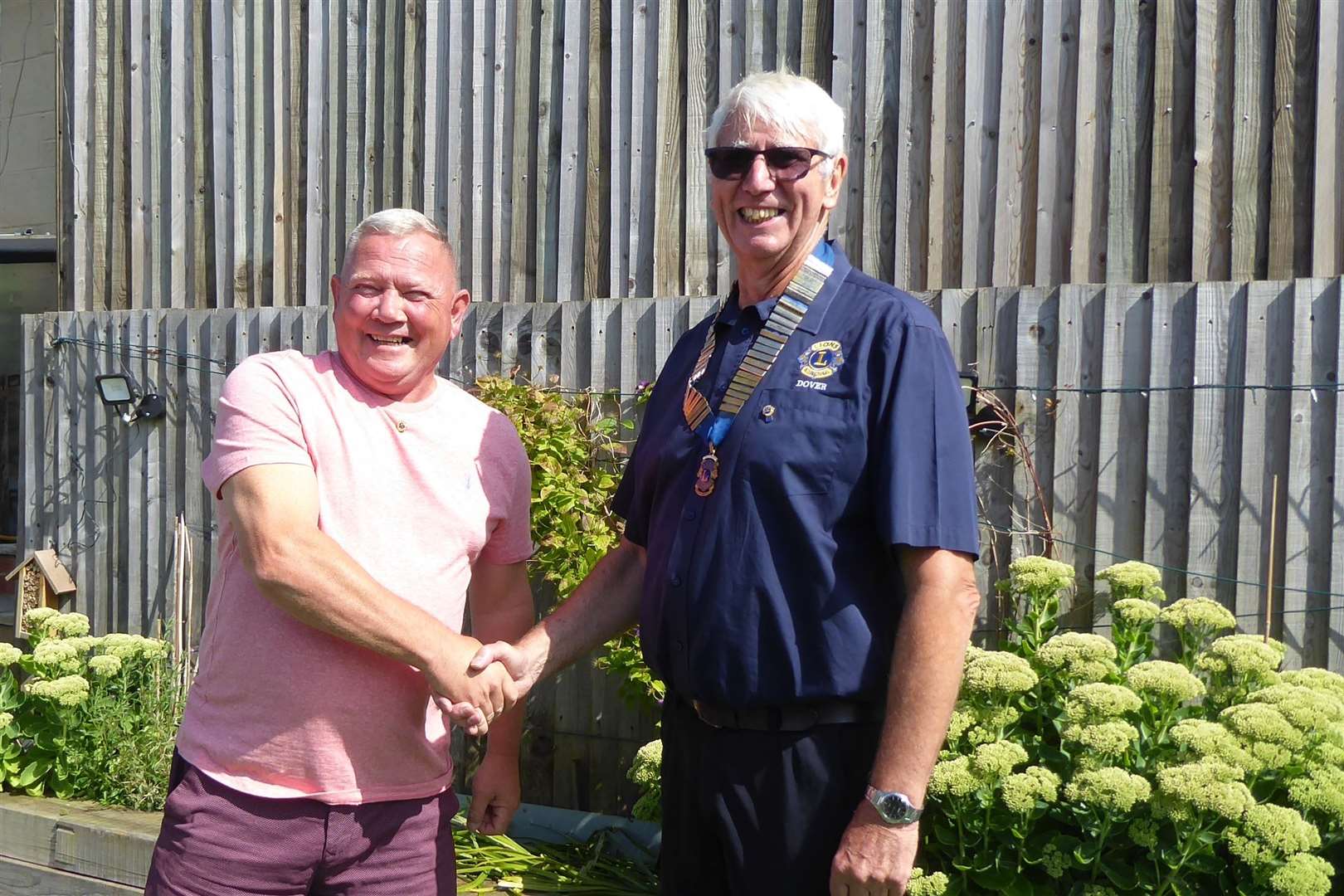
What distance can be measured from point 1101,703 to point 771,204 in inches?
61.1

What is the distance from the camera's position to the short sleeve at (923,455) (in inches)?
81.1

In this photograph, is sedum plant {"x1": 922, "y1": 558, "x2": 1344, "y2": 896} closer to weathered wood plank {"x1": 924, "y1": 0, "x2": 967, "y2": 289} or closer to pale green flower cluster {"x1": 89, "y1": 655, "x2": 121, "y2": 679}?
weathered wood plank {"x1": 924, "y1": 0, "x2": 967, "y2": 289}

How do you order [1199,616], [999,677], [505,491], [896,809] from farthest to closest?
[1199,616] → [999,677] → [505,491] → [896,809]

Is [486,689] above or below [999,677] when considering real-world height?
above

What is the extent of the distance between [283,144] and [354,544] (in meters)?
4.10

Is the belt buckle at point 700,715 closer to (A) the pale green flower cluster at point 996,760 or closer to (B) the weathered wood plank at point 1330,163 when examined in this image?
(A) the pale green flower cluster at point 996,760

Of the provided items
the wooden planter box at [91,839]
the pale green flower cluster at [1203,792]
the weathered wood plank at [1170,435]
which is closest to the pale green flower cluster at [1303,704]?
the pale green flower cluster at [1203,792]

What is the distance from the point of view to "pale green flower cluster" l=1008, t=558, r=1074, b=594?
12.1 feet

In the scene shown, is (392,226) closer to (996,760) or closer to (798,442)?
(798,442)

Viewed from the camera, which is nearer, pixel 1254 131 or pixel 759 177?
pixel 759 177

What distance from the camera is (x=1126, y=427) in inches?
157

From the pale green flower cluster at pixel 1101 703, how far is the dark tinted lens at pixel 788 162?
156 cm

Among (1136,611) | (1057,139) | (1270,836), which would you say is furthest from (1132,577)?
(1057,139)

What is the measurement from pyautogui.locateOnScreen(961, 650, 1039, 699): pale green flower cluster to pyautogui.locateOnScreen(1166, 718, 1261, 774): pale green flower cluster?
1.21 feet
